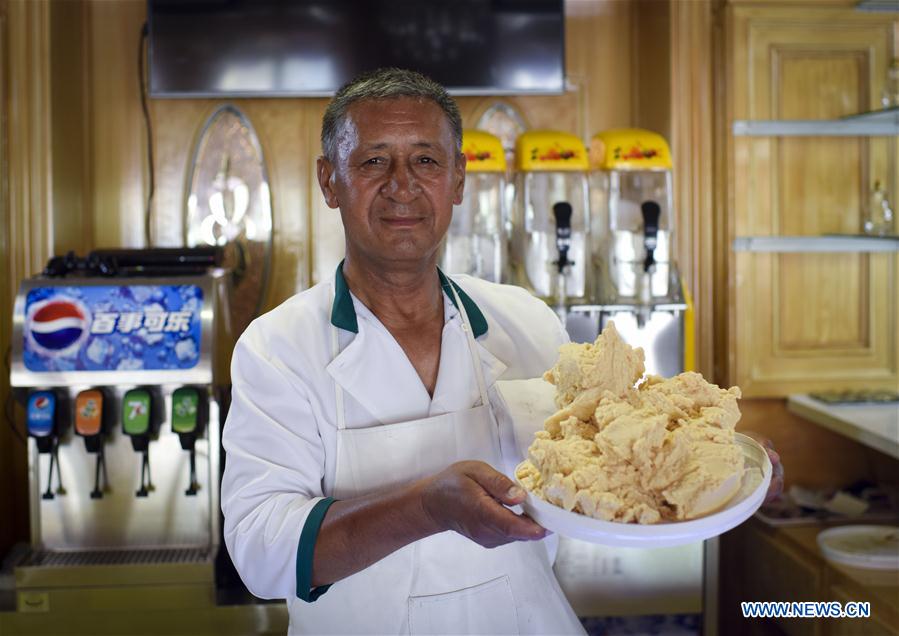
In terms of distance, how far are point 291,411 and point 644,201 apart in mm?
1896

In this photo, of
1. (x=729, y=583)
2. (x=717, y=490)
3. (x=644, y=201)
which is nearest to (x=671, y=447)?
(x=717, y=490)

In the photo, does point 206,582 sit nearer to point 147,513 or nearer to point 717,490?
point 147,513

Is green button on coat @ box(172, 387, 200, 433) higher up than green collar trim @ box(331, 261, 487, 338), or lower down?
lower down

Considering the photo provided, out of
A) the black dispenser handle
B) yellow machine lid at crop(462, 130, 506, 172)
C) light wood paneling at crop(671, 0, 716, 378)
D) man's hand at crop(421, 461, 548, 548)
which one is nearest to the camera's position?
man's hand at crop(421, 461, 548, 548)

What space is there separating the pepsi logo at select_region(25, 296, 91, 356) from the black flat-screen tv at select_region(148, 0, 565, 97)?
1.08 metres

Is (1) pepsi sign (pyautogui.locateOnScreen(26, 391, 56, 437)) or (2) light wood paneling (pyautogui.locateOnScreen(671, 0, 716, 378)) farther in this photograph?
(2) light wood paneling (pyautogui.locateOnScreen(671, 0, 716, 378))

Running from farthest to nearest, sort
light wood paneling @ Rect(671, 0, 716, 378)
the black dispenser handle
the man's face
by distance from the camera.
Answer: light wood paneling @ Rect(671, 0, 716, 378) → the black dispenser handle → the man's face

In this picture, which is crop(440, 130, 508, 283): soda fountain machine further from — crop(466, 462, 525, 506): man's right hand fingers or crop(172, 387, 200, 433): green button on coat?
crop(466, 462, 525, 506): man's right hand fingers

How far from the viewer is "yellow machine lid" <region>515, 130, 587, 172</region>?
2955mm

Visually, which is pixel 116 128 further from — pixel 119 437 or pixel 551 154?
pixel 551 154

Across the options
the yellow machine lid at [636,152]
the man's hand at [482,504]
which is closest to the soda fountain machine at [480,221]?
the yellow machine lid at [636,152]

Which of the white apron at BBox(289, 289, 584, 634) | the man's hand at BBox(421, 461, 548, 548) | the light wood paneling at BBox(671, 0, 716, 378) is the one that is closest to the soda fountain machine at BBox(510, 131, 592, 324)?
the light wood paneling at BBox(671, 0, 716, 378)

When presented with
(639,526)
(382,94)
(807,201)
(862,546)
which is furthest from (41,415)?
(807,201)

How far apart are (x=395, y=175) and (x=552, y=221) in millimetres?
1637
